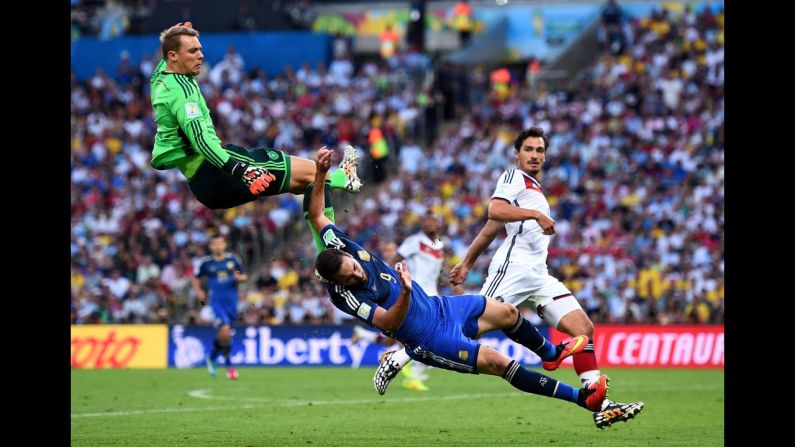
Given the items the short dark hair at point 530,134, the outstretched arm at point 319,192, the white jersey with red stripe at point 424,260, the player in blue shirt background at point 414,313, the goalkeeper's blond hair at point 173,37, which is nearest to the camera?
the player in blue shirt background at point 414,313

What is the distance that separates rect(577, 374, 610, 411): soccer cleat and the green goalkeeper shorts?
3494 millimetres

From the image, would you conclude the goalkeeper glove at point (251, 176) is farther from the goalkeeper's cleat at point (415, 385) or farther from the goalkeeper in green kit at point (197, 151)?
the goalkeeper's cleat at point (415, 385)

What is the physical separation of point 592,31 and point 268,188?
28.4m

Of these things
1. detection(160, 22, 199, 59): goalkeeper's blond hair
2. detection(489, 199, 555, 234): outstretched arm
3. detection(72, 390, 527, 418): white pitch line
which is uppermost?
detection(160, 22, 199, 59): goalkeeper's blond hair

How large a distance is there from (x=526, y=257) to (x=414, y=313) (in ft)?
7.89

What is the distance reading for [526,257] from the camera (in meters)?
13.8

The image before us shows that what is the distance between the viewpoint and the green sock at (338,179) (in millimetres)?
12354

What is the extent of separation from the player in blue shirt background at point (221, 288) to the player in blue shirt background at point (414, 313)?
38.2 ft

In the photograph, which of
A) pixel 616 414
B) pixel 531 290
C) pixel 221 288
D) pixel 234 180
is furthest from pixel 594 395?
pixel 221 288

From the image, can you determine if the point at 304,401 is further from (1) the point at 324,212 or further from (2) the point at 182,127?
(2) the point at 182,127

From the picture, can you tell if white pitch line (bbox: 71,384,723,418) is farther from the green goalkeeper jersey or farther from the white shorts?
the green goalkeeper jersey

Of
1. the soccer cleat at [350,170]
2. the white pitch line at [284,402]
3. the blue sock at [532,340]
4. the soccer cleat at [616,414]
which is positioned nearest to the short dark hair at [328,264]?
the soccer cleat at [350,170]

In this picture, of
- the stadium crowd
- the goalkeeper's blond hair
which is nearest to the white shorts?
the goalkeeper's blond hair

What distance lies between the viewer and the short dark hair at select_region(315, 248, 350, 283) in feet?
37.7
